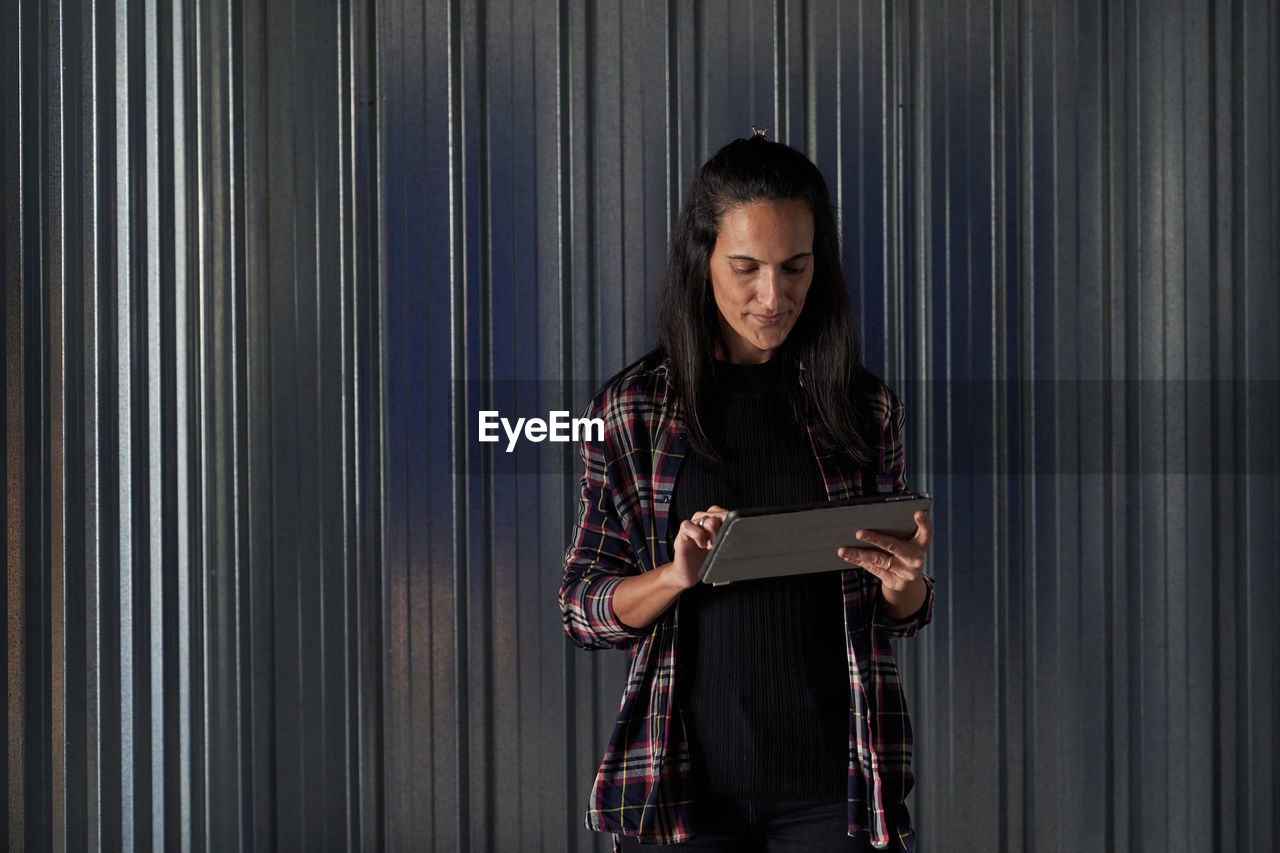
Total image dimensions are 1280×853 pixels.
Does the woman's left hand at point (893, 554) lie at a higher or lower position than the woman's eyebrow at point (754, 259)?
lower

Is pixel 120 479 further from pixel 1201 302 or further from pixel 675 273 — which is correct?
pixel 1201 302

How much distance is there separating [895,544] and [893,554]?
1cm

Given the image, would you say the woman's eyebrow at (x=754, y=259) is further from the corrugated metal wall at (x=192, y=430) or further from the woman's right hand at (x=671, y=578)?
the corrugated metal wall at (x=192, y=430)

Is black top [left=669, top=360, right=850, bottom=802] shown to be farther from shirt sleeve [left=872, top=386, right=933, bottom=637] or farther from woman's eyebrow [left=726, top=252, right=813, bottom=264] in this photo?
woman's eyebrow [left=726, top=252, right=813, bottom=264]

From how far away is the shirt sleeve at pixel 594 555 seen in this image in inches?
51.7

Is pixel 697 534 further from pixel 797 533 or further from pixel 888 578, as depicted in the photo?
pixel 888 578

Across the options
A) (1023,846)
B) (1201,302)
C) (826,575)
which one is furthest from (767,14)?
(1023,846)

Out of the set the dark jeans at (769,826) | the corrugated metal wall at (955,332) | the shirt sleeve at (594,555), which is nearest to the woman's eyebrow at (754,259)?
the shirt sleeve at (594,555)

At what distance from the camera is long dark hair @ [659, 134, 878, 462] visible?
132 centimetres

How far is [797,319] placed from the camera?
54.8 inches

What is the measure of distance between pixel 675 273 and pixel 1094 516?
1.42m

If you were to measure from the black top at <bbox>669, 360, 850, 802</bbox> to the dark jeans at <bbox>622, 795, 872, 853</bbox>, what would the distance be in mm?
24

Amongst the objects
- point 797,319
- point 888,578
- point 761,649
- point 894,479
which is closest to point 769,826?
point 761,649

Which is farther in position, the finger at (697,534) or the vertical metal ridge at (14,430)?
the vertical metal ridge at (14,430)
